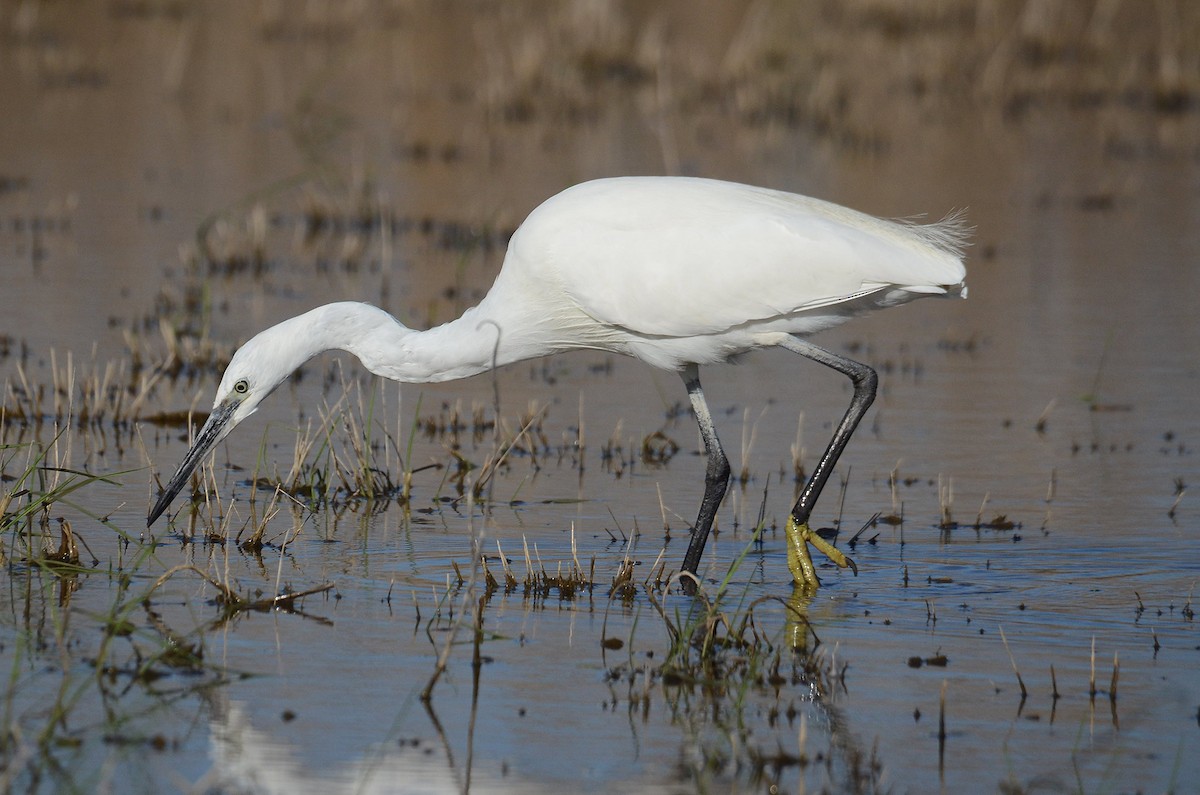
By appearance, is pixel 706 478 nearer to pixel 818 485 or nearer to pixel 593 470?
pixel 818 485

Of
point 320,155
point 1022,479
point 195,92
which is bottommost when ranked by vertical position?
point 1022,479

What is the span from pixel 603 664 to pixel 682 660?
26cm

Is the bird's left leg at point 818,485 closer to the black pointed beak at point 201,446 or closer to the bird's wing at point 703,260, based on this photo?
the bird's wing at point 703,260

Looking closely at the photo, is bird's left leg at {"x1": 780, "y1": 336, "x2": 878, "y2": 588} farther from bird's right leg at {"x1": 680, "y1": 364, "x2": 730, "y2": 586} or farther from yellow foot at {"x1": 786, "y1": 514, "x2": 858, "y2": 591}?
bird's right leg at {"x1": 680, "y1": 364, "x2": 730, "y2": 586}

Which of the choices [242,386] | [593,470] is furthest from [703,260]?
[242,386]

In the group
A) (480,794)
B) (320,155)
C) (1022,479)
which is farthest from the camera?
(320,155)

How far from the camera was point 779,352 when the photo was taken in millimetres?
11508

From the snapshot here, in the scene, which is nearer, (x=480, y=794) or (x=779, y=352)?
(x=480, y=794)

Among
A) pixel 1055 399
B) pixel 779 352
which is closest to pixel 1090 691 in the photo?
pixel 1055 399

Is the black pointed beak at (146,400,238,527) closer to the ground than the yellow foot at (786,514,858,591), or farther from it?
farther from it

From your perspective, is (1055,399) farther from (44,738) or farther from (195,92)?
(195,92)

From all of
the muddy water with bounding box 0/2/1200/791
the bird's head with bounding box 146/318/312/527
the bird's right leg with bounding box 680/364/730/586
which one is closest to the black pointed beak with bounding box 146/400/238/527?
the bird's head with bounding box 146/318/312/527

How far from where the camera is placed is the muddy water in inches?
191

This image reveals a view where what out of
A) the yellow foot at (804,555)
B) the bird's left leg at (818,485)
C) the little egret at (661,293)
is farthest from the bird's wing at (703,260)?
the yellow foot at (804,555)
